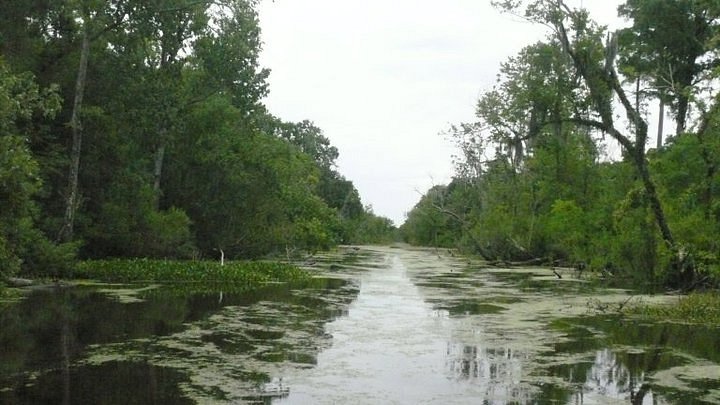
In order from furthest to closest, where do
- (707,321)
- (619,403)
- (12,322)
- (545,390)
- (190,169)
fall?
1. (190,169)
2. (707,321)
3. (12,322)
4. (545,390)
5. (619,403)

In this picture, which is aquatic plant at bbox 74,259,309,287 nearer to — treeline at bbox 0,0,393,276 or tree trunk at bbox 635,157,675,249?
treeline at bbox 0,0,393,276

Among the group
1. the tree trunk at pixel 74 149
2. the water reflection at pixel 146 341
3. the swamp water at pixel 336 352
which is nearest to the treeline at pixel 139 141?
the tree trunk at pixel 74 149

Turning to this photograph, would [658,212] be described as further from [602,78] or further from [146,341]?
[146,341]

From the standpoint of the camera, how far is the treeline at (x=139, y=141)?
22470mm

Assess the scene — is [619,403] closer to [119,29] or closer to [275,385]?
[275,385]

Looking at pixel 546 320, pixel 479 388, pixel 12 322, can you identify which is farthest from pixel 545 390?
pixel 12 322

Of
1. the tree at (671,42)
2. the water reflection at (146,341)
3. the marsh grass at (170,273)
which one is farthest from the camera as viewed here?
the tree at (671,42)

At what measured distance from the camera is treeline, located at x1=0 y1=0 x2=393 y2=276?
2247cm

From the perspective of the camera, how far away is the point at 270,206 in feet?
113

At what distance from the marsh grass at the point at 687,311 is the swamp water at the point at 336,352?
81 centimetres

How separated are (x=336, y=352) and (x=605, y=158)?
35.5m

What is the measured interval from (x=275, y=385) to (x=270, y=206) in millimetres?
26464

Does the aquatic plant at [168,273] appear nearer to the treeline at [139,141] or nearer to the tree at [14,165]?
the treeline at [139,141]

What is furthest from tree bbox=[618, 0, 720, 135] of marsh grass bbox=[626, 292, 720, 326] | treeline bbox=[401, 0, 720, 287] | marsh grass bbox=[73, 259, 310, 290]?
marsh grass bbox=[73, 259, 310, 290]
